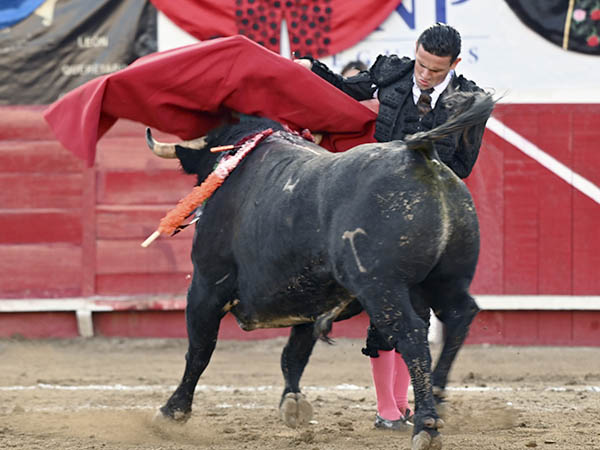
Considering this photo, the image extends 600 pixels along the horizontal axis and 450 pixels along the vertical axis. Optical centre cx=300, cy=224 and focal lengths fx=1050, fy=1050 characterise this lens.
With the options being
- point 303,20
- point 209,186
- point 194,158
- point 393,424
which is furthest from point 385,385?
point 303,20

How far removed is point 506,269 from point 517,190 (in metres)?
0.52

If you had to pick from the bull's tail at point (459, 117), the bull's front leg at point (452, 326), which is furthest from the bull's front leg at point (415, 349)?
the bull's tail at point (459, 117)

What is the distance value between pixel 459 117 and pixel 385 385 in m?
1.42

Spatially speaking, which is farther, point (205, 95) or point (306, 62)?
point (306, 62)

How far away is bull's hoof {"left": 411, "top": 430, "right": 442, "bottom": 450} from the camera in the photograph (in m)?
3.02

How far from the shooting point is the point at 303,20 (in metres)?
6.71

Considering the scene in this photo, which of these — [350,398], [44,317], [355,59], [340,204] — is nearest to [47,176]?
[44,317]

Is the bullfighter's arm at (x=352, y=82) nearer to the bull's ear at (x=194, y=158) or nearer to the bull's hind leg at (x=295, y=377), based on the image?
the bull's ear at (x=194, y=158)

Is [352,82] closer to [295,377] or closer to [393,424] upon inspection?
[295,377]

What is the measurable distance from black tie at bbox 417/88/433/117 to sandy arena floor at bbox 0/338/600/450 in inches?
42.5

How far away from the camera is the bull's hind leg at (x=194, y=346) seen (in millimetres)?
3969

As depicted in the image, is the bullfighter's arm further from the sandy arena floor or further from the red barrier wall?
the red barrier wall

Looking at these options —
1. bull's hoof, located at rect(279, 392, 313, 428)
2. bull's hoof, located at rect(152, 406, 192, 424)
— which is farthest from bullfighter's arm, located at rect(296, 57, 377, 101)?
bull's hoof, located at rect(152, 406, 192, 424)

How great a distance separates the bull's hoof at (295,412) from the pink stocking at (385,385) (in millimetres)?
290
